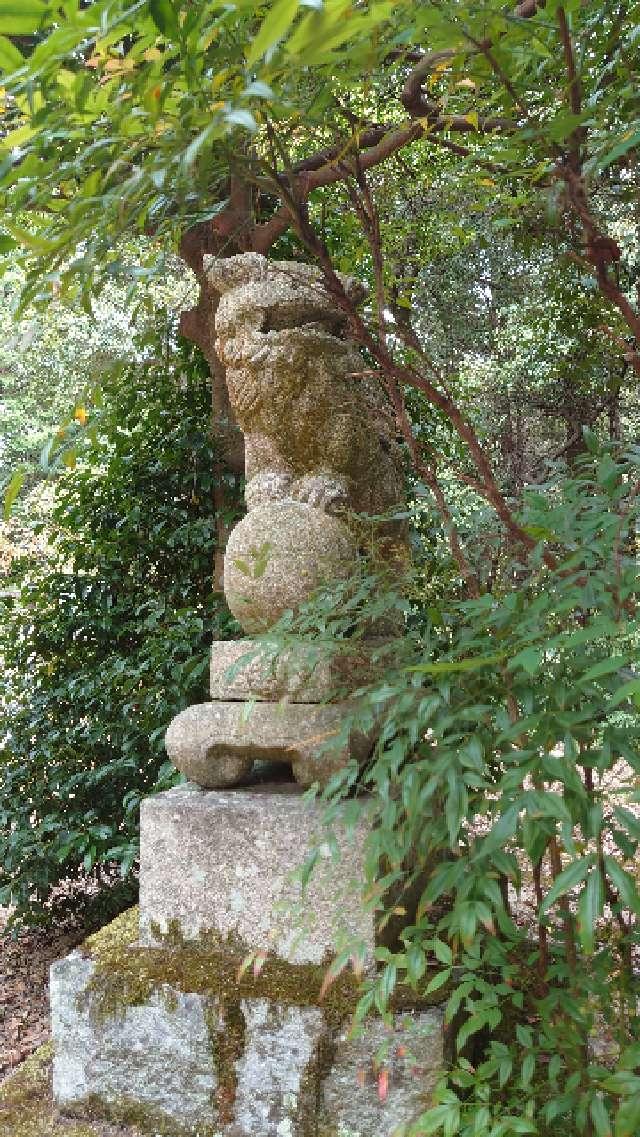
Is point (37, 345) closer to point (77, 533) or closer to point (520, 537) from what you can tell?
point (77, 533)

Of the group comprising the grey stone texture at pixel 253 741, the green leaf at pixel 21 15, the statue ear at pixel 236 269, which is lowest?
the grey stone texture at pixel 253 741

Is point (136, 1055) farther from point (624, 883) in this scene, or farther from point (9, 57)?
point (9, 57)

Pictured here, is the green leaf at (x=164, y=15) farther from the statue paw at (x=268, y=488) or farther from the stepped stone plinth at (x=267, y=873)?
the statue paw at (x=268, y=488)

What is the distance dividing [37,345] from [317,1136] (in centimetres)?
797

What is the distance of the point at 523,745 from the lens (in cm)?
153

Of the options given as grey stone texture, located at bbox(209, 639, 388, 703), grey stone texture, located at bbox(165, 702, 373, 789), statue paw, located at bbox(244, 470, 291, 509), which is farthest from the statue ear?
grey stone texture, located at bbox(165, 702, 373, 789)

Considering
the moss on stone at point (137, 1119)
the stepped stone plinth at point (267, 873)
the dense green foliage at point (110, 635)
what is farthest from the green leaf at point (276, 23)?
the dense green foliage at point (110, 635)

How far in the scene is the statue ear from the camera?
2410 mm

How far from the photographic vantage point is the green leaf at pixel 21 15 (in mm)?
974

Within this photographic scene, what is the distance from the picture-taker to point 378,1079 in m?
1.96

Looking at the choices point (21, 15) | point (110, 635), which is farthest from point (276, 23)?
point (110, 635)

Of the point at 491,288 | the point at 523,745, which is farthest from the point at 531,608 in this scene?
the point at 491,288

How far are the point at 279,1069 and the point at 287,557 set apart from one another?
3.52ft

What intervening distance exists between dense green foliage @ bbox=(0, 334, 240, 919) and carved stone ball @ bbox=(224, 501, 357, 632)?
1518 mm
